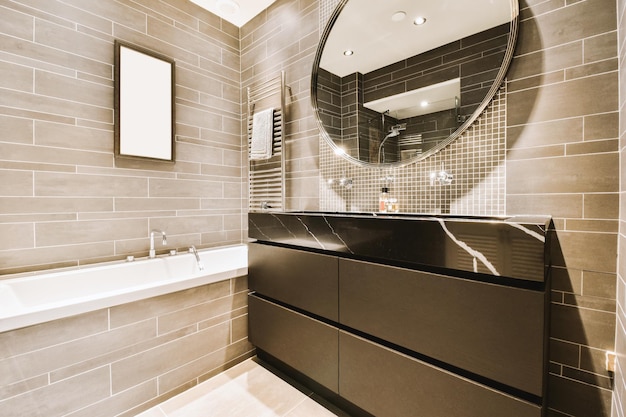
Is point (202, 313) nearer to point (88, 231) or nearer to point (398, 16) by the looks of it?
point (88, 231)

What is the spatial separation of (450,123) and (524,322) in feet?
3.20

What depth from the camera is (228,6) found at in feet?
7.31

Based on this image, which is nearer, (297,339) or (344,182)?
(297,339)

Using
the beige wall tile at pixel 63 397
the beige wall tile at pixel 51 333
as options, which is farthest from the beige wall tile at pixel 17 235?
the beige wall tile at pixel 63 397

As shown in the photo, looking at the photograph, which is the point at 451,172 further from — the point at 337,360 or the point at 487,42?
the point at 337,360

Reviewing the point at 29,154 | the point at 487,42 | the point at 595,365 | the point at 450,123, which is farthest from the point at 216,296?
the point at 487,42

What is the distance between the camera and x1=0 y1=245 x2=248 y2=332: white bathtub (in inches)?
46.9

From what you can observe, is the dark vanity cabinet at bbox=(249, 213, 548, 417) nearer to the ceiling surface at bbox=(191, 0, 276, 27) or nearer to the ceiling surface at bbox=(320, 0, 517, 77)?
the ceiling surface at bbox=(320, 0, 517, 77)

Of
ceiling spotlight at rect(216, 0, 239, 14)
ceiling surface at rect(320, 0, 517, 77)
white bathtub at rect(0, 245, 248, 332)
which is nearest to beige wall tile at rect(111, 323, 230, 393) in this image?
white bathtub at rect(0, 245, 248, 332)

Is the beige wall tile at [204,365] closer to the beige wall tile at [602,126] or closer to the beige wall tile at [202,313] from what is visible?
the beige wall tile at [202,313]

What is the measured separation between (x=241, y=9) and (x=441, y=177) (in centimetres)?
223

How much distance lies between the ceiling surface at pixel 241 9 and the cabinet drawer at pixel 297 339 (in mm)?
2345

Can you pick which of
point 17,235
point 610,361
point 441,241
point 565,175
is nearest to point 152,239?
point 17,235

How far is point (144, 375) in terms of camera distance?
1.47m
